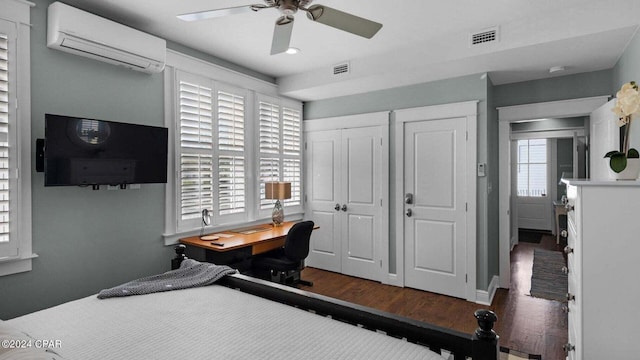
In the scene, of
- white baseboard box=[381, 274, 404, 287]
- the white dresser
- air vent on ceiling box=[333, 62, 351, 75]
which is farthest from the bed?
air vent on ceiling box=[333, 62, 351, 75]

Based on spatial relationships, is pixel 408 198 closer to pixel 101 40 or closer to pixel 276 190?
pixel 276 190

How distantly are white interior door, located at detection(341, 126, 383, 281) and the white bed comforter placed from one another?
2599 millimetres

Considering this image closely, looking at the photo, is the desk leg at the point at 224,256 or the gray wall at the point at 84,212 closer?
the gray wall at the point at 84,212

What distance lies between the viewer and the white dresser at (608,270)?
5.05ft

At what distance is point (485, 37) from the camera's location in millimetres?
2928

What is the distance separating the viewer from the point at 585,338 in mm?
1621

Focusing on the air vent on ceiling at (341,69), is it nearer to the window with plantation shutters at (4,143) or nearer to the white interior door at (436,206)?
the white interior door at (436,206)

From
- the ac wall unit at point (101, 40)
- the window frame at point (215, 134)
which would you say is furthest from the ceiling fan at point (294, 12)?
the window frame at point (215, 134)

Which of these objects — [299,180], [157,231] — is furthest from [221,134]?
[299,180]

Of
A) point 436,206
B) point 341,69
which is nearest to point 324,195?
point 436,206

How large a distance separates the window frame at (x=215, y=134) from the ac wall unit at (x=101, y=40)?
0.32m

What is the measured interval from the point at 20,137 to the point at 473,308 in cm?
410

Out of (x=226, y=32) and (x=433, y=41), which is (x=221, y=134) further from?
(x=433, y=41)

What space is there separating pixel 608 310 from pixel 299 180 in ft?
12.1
